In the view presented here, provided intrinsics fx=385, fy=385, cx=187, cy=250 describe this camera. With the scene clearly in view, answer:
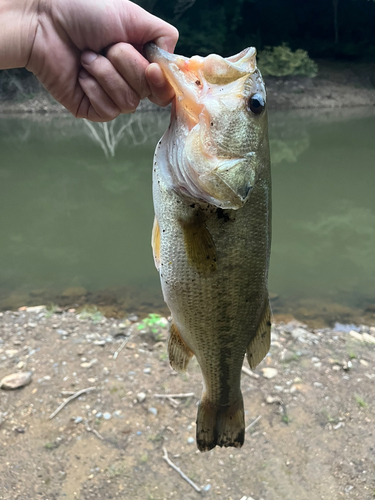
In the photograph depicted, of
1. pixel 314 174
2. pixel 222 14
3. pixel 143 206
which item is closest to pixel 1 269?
pixel 143 206

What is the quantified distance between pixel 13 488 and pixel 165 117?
20.2 metres

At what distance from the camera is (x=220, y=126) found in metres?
1.42

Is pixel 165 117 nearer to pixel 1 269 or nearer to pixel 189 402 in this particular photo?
pixel 1 269

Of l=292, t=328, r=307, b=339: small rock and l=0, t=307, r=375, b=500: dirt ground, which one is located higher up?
l=0, t=307, r=375, b=500: dirt ground

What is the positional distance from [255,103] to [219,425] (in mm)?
1475

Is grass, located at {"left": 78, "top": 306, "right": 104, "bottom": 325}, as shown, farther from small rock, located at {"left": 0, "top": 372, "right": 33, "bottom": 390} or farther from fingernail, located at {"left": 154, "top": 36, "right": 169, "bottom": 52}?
fingernail, located at {"left": 154, "top": 36, "right": 169, "bottom": 52}

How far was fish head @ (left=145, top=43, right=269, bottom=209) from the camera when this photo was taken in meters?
1.41

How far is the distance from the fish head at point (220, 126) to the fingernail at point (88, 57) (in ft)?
1.62

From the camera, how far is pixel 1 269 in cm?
610

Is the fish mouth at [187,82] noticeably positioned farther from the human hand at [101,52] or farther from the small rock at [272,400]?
the small rock at [272,400]

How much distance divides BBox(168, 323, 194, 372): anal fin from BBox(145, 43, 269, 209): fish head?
2.22ft

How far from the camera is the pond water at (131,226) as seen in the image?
5422 millimetres

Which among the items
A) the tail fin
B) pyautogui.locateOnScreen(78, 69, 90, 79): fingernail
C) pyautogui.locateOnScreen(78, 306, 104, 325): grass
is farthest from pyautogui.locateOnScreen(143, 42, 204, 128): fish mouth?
pyautogui.locateOnScreen(78, 306, 104, 325): grass

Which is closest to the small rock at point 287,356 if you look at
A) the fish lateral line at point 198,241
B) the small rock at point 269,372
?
the small rock at point 269,372
